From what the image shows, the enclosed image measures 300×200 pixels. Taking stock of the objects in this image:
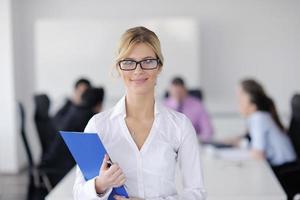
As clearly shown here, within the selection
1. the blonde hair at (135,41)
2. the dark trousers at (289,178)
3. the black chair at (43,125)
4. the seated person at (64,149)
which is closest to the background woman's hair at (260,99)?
the dark trousers at (289,178)

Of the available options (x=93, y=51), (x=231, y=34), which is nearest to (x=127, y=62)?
(x=93, y=51)

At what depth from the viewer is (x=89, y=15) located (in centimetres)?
677

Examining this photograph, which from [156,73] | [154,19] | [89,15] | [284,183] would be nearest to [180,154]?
[156,73]

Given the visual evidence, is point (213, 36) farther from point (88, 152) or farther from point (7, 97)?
point (88, 152)

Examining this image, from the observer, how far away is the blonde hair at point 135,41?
158 centimetres

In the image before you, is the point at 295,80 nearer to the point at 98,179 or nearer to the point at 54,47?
the point at 54,47

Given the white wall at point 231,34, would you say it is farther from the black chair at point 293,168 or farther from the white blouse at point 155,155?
the white blouse at point 155,155

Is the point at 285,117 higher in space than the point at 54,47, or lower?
lower

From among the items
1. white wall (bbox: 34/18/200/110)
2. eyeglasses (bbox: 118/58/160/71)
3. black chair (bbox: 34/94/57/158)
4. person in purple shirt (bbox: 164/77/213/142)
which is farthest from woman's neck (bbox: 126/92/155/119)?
white wall (bbox: 34/18/200/110)

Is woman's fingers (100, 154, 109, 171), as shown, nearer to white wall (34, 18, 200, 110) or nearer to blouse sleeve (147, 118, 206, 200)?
blouse sleeve (147, 118, 206, 200)

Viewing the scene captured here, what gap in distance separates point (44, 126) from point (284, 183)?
2003 millimetres

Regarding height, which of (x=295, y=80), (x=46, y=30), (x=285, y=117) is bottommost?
(x=285, y=117)

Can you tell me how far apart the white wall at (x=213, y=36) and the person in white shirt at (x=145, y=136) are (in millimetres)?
4850

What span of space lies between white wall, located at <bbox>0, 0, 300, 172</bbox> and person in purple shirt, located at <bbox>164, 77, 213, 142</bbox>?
134cm
